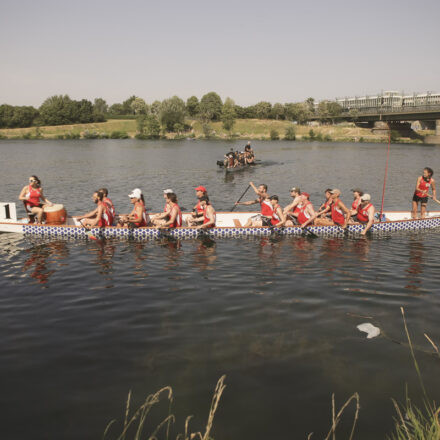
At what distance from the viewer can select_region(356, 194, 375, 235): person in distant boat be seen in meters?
14.5

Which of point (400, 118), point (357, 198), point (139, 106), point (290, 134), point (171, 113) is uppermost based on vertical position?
point (139, 106)

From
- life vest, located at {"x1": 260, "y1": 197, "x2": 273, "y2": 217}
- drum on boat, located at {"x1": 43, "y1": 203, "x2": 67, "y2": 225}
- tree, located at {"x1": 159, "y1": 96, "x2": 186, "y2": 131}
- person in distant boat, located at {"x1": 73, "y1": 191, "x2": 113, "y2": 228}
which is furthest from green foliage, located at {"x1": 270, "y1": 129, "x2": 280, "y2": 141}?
drum on boat, located at {"x1": 43, "y1": 203, "x2": 67, "y2": 225}

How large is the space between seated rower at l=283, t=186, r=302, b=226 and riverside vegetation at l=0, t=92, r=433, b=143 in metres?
102

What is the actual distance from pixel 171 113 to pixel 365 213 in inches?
4155

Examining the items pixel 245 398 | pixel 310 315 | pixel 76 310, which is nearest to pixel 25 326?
pixel 76 310

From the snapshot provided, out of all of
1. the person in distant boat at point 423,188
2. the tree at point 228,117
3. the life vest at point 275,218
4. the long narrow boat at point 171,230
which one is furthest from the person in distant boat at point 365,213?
the tree at point 228,117

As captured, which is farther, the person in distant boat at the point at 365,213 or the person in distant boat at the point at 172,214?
the person in distant boat at the point at 365,213

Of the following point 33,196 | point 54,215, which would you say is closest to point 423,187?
point 54,215

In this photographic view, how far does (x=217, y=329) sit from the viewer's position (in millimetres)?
7973

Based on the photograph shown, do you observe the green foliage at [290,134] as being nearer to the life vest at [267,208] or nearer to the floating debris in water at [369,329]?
the life vest at [267,208]

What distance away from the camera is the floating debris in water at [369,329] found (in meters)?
7.91

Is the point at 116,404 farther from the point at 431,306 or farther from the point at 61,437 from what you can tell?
the point at 431,306

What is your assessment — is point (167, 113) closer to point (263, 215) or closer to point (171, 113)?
point (171, 113)

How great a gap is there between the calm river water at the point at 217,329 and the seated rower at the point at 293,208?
1.20 metres
